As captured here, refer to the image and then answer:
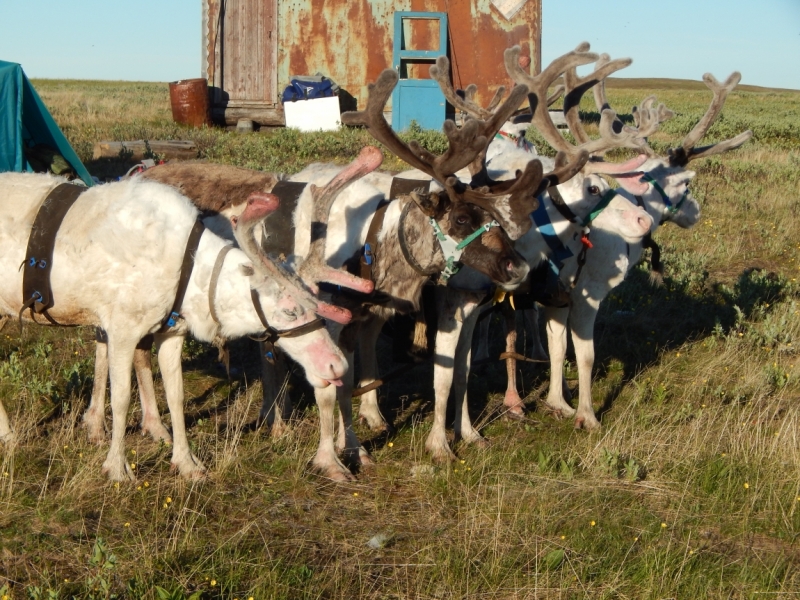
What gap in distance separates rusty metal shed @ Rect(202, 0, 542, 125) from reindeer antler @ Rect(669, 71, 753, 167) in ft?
43.1

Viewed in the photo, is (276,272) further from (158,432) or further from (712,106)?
(712,106)

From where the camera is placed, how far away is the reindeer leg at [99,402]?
636cm

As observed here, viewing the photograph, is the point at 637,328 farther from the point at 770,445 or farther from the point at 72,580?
the point at 72,580

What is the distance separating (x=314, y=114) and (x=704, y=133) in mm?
14034

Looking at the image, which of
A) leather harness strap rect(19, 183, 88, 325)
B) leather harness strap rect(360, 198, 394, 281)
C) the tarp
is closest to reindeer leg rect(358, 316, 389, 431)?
leather harness strap rect(360, 198, 394, 281)

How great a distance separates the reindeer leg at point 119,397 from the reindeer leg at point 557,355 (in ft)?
11.9

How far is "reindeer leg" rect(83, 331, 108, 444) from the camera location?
636 centimetres

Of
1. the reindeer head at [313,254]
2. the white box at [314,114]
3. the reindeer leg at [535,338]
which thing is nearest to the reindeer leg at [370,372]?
the reindeer head at [313,254]

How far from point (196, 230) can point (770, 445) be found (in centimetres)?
414

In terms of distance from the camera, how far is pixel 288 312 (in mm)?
5180

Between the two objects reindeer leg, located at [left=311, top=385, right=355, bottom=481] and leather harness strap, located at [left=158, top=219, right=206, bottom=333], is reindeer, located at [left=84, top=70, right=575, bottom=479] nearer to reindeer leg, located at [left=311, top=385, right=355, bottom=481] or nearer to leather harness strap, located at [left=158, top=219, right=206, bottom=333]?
reindeer leg, located at [left=311, top=385, right=355, bottom=481]

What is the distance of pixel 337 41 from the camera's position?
21.6 meters

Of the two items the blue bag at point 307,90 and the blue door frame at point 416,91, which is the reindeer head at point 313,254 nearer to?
the blue bag at point 307,90

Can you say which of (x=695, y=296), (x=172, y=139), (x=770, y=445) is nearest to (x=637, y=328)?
(x=695, y=296)
